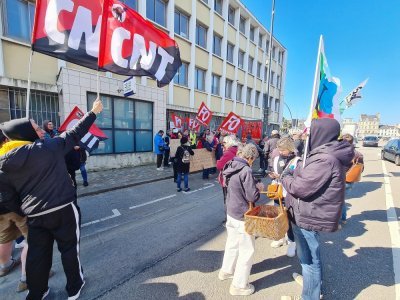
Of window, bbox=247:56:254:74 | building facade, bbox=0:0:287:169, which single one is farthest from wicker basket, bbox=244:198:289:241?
window, bbox=247:56:254:74

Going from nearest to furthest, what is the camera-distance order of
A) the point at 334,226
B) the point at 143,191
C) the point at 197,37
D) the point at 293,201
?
the point at 334,226, the point at 293,201, the point at 143,191, the point at 197,37

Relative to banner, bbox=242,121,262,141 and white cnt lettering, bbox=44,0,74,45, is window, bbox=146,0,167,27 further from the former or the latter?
white cnt lettering, bbox=44,0,74,45

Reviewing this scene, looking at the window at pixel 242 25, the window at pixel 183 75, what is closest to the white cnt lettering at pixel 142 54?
the window at pixel 183 75

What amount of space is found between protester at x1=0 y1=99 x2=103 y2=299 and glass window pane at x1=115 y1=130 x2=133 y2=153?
7.96 metres

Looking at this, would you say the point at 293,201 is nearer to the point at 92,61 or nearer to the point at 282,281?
the point at 282,281

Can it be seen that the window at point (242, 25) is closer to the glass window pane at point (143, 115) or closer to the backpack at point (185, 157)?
the glass window pane at point (143, 115)

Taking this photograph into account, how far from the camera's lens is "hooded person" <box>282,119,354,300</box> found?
6.39 feet

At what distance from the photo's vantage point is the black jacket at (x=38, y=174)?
1.95 metres

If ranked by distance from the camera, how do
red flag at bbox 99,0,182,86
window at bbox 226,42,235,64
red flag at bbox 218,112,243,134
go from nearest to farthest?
red flag at bbox 99,0,182,86
red flag at bbox 218,112,243,134
window at bbox 226,42,235,64

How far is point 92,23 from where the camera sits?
11.1 feet

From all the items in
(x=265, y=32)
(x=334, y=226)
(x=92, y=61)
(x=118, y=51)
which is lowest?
(x=334, y=226)

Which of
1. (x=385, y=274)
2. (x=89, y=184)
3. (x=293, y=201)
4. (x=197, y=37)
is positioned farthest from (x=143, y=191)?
(x=197, y=37)

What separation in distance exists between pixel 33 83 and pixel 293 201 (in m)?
9.07

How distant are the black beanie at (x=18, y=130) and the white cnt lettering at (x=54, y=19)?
159cm
